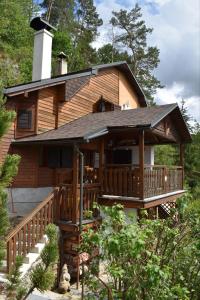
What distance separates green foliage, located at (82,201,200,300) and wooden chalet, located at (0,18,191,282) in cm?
234

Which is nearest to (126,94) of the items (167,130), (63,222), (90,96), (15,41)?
(90,96)

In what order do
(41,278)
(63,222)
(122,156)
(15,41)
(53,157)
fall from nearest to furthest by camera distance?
(41,278) → (63,222) → (53,157) → (122,156) → (15,41)

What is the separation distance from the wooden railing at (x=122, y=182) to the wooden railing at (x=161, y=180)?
0.35m

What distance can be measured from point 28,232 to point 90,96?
8698mm

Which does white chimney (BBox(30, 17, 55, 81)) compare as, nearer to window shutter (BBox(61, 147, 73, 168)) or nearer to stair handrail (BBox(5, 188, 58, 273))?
window shutter (BBox(61, 147, 73, 168))

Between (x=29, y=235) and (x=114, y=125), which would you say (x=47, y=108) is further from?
(x=29, y=235)

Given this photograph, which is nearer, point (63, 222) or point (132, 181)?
point (63, 222)

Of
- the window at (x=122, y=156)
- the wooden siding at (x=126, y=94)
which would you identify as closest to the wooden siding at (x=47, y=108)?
the window at (x=122, y=156)

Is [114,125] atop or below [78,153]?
atop

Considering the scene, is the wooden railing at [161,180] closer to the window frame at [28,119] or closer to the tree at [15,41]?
the window frame at [28,119]

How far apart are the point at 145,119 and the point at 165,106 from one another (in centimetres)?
203

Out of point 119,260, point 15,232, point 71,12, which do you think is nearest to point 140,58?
point 71,12

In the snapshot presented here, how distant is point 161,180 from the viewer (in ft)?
37.3

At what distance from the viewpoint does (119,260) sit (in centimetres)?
458
